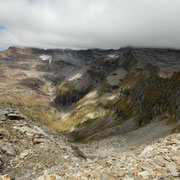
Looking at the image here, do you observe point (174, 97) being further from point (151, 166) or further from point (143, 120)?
point (151, 166)

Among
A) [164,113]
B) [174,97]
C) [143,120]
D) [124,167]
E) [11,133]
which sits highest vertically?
[124,167]

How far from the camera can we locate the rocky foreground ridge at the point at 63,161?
1134 centimetres

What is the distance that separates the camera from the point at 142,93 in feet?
636

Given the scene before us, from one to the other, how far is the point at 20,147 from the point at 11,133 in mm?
2730

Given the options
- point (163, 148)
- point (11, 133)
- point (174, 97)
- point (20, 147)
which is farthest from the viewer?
point (174, 97)

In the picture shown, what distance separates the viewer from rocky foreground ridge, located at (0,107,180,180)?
11336mm

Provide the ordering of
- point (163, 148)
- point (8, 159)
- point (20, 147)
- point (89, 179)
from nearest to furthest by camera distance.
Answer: point (89, 179), point (163, 148), point (8, 159), point (20, 147)

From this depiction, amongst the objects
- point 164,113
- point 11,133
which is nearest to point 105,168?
point 11,133

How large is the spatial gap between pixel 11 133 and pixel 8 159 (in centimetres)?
429

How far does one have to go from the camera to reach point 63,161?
1734 centimetres

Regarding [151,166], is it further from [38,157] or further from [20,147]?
[20,147]

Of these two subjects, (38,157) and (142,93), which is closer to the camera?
(38,157)

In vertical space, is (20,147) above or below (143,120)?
above

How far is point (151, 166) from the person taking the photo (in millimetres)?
11633
